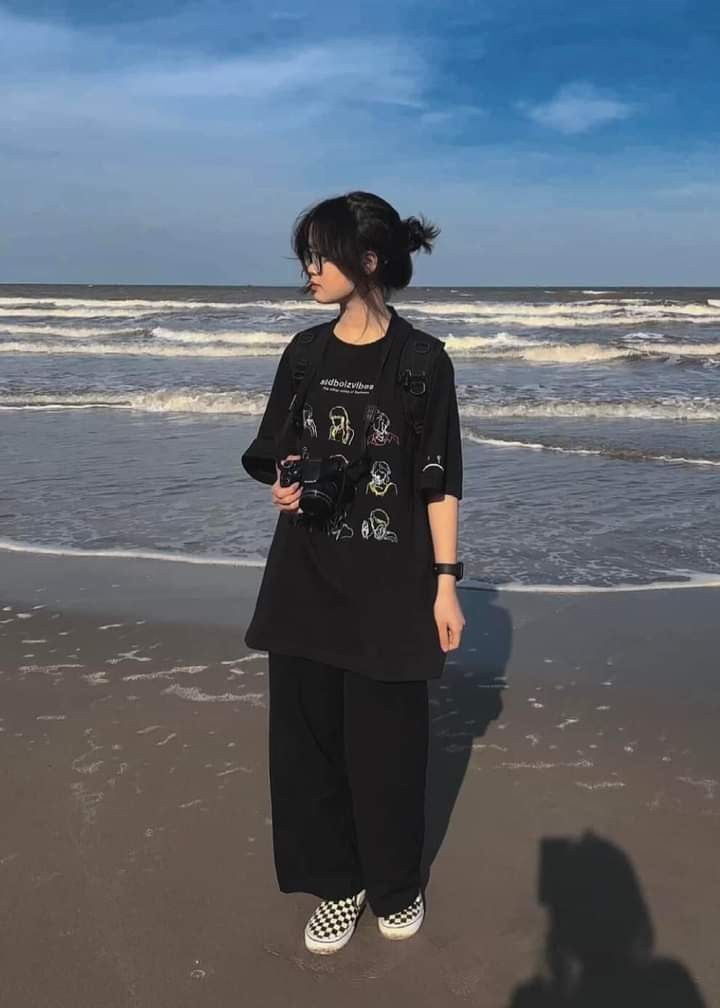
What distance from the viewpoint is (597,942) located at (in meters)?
2.33

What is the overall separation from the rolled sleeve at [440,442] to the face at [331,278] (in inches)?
10.7

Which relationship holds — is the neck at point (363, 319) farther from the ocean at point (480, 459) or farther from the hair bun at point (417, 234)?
the ocean at point (480, 459)

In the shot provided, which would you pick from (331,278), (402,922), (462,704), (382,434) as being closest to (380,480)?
(382,434)

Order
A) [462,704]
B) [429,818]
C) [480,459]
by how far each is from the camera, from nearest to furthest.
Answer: [429,818], [462,704], [480,459]

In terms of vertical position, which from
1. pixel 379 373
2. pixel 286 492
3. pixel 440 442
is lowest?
pixel 286 492

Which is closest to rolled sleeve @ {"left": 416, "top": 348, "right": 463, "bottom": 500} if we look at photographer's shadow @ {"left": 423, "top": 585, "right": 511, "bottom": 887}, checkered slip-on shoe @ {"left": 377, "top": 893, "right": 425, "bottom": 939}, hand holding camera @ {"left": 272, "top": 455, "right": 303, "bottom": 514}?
hand holding camera @ {"left": 272, "top": 455, "right": 303, "bottom": 514}

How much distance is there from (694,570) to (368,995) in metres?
4.08

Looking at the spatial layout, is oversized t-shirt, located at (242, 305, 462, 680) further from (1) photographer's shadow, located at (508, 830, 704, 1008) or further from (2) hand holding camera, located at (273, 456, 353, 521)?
(1) photographer's shadow, located at (508, 830, 704, 1008)

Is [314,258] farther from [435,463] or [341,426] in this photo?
[435,463]

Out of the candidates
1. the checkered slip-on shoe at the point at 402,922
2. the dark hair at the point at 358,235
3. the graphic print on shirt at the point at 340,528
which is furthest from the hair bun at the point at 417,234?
the checkered slip-on shoe at the point at 402,922

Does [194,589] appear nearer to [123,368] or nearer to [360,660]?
[360,660]

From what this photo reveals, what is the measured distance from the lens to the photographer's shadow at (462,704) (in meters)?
2.98

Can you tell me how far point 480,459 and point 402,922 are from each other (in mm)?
7374

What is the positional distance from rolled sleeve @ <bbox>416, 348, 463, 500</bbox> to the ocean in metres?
3.21
